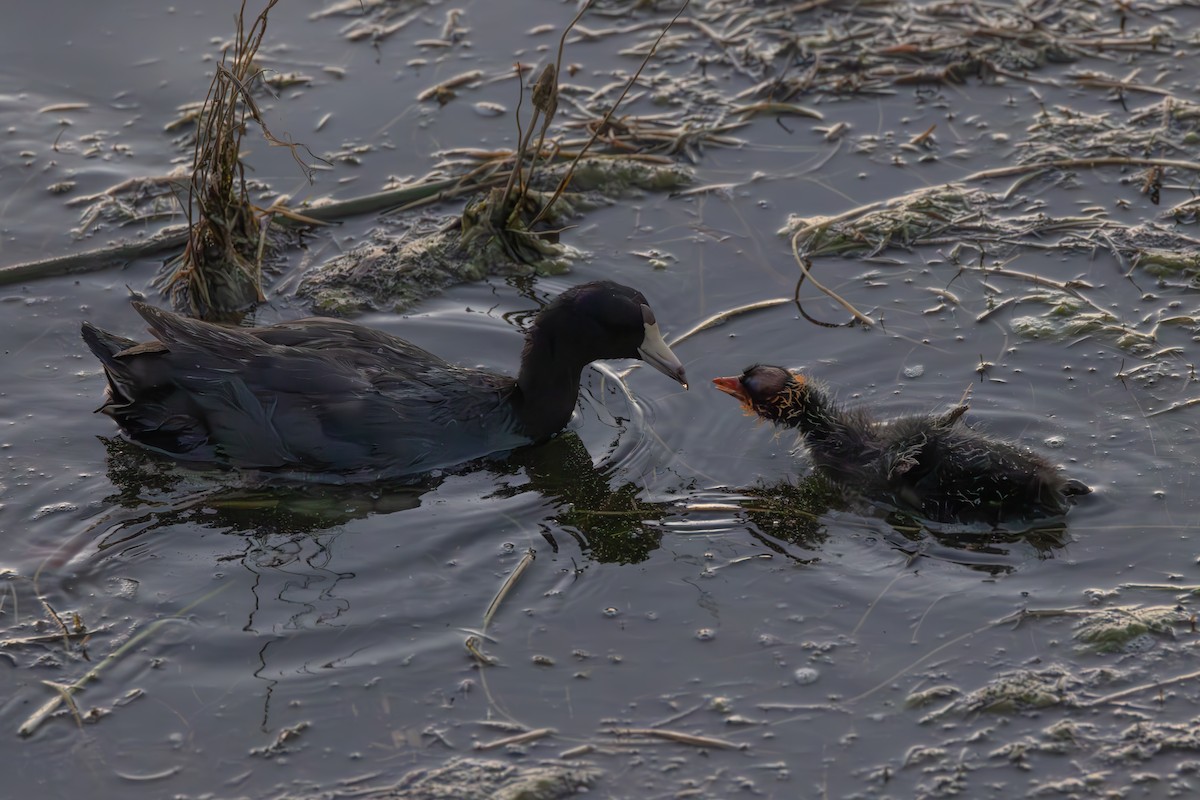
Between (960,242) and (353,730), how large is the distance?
417cm

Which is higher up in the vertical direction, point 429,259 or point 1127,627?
point 429,259

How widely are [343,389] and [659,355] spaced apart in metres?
1.31

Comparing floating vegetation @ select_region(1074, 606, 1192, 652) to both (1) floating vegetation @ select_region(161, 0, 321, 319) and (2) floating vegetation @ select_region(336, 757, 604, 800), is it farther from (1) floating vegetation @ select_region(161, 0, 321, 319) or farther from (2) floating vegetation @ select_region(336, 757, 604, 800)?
(1) floating vegetation @ select_region(161, 0, 321, 319)

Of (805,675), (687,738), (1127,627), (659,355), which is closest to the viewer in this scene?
(687,738)

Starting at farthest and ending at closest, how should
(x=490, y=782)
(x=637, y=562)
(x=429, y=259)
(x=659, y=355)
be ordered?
(x=429, y=259), (x=659, y=355), (x=637, y=562), (x=490, y=782)

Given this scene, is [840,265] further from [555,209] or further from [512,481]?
[512,481]

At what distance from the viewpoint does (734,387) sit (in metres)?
6.19

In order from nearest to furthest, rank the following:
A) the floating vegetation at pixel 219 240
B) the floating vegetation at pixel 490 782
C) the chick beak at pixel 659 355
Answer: the floating vegetation at pixel 490 782 → the chick beak at pixel 659 355 → the floating vegetation at pixel 219 240

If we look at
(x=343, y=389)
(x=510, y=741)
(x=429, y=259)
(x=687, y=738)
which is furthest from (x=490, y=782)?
(x=429, y=259)

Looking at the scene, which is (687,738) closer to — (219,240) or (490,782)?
(490,782)

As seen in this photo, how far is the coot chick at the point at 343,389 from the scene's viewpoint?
606 cm

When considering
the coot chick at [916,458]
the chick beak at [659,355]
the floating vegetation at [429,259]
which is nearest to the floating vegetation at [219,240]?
the floating vegetation at [429,259]

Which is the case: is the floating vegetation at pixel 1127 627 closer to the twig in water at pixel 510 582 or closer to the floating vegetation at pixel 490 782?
the floating vegetation at pixel 490 782

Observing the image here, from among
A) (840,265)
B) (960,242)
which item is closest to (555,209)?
(840,265)
